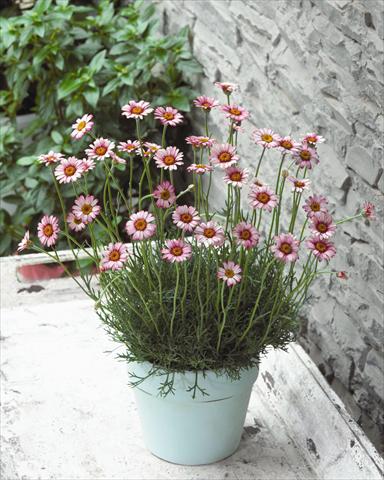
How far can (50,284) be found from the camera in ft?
6.19

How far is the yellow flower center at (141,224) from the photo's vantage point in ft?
3.50

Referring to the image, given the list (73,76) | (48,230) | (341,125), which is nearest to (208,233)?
(48,230)

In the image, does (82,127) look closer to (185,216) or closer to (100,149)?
(100,149)

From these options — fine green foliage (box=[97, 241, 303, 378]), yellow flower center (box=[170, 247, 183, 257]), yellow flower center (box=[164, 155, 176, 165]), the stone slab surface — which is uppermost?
yellow flower center (box=[164, 155, 176, 165])

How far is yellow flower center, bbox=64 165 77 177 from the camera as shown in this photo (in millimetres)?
1105

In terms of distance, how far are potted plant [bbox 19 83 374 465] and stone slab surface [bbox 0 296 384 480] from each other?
0.20 ft

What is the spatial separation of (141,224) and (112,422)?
41 cm

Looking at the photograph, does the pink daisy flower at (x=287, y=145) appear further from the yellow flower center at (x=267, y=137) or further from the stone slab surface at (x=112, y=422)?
the stone slab surface at (x=112, y=422)

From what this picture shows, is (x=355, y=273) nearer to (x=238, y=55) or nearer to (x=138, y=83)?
(x=238, y=55)

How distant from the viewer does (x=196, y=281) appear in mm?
1162

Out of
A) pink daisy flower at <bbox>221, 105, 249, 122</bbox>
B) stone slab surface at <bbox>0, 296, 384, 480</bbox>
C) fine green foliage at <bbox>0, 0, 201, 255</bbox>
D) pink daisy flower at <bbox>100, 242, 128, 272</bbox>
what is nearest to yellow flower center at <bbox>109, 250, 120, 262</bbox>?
pink daisy flower at <bbox>100, 242, 128, 272</bbox>

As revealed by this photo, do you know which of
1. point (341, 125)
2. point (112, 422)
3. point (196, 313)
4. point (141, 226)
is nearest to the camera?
point (141, 226)

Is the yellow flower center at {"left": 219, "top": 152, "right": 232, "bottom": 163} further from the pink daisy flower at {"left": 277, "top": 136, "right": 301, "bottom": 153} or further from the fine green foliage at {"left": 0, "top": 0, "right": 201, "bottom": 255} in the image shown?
the fine green foliage at {"left": 0, "top": 0, "right": 201, "bottom": 255}

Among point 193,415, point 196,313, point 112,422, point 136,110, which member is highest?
point 136,110
